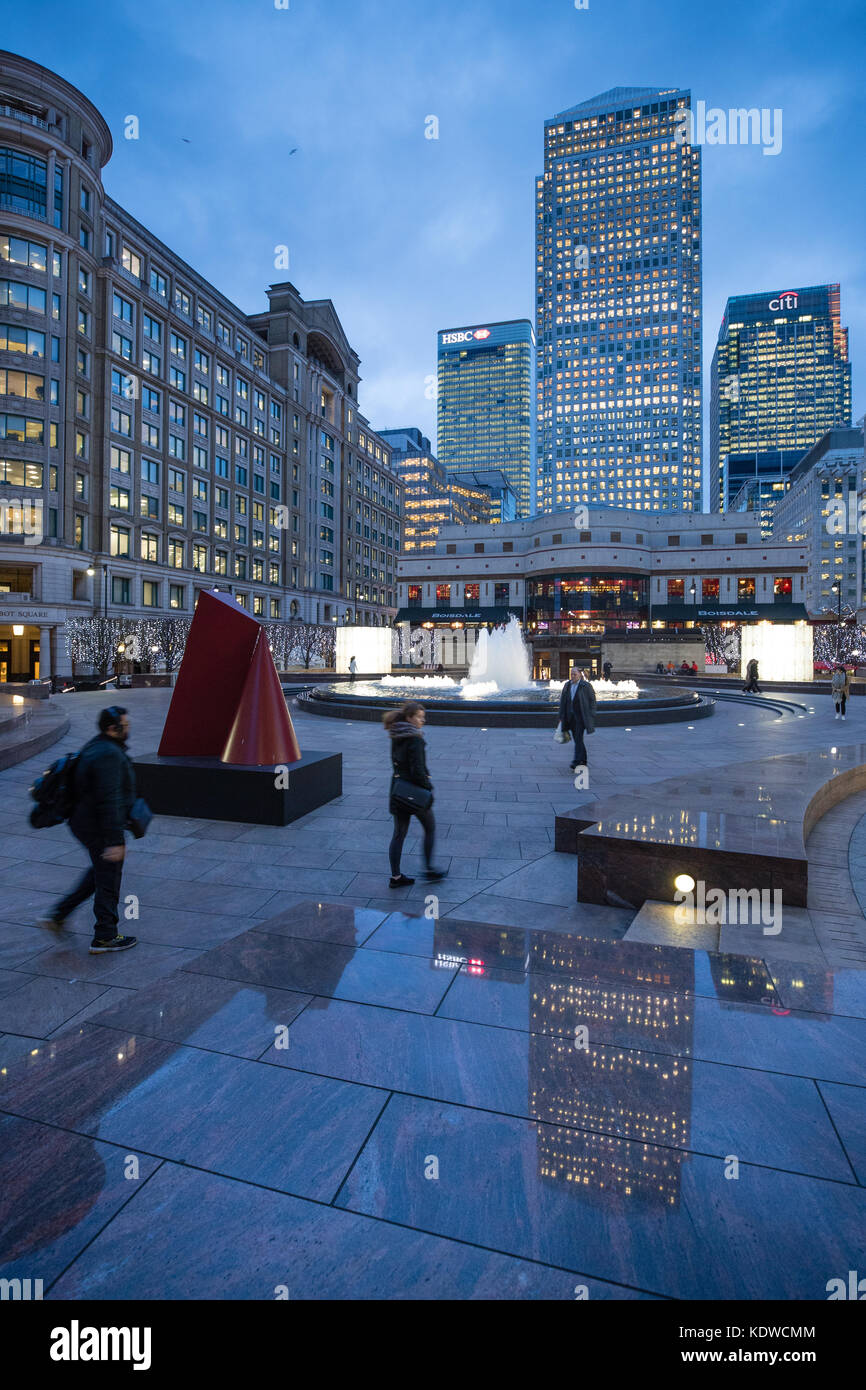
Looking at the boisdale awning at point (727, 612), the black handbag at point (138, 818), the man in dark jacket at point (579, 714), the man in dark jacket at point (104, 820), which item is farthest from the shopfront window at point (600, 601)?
the man in dark jacket at point (104, 820)

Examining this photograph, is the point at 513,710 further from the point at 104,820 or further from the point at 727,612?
the point at 727,612

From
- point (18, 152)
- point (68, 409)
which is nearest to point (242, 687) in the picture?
point (68, 409)

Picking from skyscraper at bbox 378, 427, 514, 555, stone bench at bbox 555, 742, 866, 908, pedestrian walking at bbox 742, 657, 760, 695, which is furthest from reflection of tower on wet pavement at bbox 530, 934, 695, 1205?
skyscraper at bbox 378, 427, 514, 555

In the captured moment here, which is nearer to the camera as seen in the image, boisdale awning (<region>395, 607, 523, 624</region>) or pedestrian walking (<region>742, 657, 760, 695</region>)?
pedestrian walking (<region>742, 657, 760, 695</region>)

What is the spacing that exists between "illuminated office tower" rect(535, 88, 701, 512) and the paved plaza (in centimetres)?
14852

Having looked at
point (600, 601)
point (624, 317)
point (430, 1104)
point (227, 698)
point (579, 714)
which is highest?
point (624, 317)

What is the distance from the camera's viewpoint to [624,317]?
14075cm

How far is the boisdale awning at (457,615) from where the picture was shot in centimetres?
7506

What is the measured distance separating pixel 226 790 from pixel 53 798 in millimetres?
3634

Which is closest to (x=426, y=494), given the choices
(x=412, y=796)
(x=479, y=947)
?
(x=412, y=796)

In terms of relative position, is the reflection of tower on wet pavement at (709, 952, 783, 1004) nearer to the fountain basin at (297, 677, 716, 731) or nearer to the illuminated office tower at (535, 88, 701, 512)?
the fountain basin at (297, 677, 716, 731)

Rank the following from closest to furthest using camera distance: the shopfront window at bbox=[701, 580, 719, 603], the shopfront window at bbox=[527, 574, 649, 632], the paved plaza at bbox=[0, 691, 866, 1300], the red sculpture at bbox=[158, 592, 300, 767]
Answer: the paved plaza at bbox=[0, 691, 866, 1300], the red sculpture at bbox=[158, 592, 300, 767], the shopfront window at bbox=[701, 580, 719, 603], the shopfront window at bbox=[527, 574, 649, 632]

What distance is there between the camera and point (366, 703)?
Answer: 68.1ft

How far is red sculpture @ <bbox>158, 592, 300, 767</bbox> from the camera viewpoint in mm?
8602
